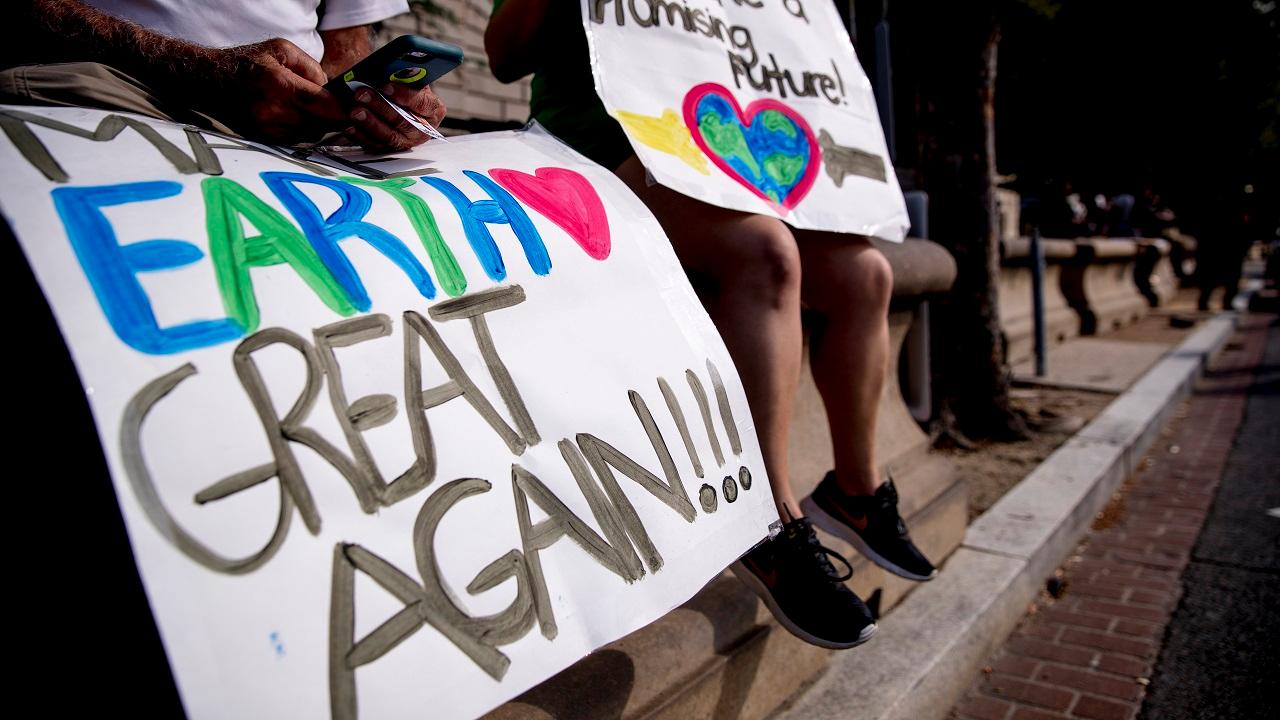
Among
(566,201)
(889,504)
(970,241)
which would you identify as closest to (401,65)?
(566,201)

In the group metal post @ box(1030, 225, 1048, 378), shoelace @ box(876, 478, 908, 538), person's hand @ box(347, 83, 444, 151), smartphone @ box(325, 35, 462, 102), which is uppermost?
smartphone @ box(325, 35, 462, 102)

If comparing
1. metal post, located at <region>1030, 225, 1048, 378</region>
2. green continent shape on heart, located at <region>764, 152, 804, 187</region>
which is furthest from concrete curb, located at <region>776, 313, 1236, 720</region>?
metal post, located at <region>1030, 225, 1048, 378</region>

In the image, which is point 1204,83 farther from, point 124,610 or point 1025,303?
point 124,610

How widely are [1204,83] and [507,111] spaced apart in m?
24.9

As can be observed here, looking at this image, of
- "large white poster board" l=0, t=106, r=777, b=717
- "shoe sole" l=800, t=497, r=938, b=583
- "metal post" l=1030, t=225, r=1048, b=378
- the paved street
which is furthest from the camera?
"metal post" l=1030, t=225, r=1048, b=378

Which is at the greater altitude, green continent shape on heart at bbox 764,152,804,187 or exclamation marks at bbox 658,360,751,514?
green continent shape on heart at bbox 764,152,804,187

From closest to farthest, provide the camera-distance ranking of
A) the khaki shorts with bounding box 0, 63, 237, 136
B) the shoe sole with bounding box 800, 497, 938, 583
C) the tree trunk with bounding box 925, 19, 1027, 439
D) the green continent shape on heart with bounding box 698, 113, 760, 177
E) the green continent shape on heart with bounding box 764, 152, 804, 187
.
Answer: the khaki shorts with bounding box 0, 63, 237, 136 < the green continent shape on heart with bounding box 698, 113, 760, 177 < the green continent shape on heart with bounding box 764, 152, 804, 187 < the shoe sole with bounding box 800, 497, 938, 583 < the tree trunk with bounding box 925, 19, 1027, 439

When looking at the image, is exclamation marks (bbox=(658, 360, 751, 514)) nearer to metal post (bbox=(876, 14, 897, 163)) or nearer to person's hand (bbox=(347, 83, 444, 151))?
person's hand (bbox=(347, 83, 444, 151))

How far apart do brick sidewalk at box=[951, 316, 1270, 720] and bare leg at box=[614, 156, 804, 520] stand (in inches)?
43.0

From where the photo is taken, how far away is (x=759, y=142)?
1.92m

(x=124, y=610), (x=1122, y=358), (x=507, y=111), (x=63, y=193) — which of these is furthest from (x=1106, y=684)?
(x=1122, y=358)

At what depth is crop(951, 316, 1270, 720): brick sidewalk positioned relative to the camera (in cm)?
230

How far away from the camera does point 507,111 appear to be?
5.32 m

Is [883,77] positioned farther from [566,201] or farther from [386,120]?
[386,120]
